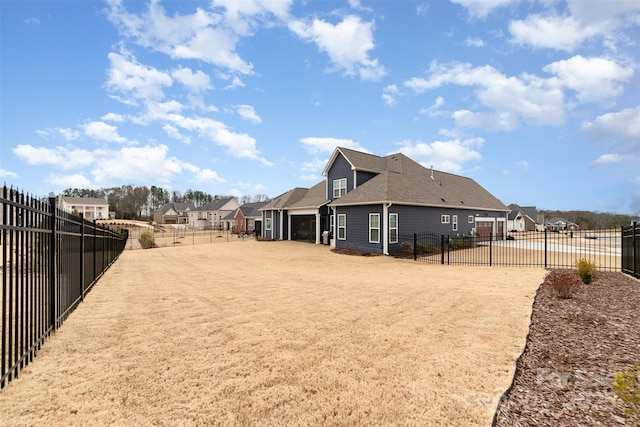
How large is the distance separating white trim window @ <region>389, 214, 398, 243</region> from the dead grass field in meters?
11.9

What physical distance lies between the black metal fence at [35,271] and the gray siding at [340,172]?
18627 mm

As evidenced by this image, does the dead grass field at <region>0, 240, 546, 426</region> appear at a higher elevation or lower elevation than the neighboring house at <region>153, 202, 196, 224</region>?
lower

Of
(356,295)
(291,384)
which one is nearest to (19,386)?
(291,384)

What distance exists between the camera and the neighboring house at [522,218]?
58.3 meters

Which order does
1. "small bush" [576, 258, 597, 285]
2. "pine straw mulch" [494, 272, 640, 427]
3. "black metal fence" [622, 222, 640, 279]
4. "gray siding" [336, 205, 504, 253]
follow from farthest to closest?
"gray siding" [336, 205, 504, 253]
"black metal fence" [622, 222, 640, 279]
"small bush" [576, 258, 597, 285]
"pine straw mulch" [494, 272, 640, 427]

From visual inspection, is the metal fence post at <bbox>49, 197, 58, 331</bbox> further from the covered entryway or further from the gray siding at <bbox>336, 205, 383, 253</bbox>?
the covered entryway

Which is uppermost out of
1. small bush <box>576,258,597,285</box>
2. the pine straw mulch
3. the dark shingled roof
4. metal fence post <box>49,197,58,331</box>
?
the dark shingled roof

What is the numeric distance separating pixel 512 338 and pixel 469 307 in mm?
1809

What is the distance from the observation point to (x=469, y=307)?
683 centimetres

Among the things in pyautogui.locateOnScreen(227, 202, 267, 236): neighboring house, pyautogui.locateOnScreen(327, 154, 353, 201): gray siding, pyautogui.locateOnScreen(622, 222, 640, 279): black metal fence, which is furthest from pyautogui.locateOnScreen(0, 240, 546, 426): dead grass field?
pyautogui.locateOnScreen(227, 202, 267, 236): neighboring house

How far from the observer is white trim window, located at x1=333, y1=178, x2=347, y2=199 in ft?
80.6

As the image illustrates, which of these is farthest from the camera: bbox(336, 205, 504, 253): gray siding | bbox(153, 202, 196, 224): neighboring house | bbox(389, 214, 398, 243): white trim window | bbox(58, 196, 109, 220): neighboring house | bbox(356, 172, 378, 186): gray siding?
bbox(153, 202, 196, 224): neighboring house

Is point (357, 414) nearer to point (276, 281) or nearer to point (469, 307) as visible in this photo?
point (469, 307)

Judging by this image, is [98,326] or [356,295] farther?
[356,295]
